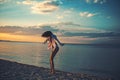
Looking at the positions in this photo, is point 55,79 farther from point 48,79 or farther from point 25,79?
point 25,79

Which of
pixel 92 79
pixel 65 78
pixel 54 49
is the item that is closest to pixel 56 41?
pixel 54 49

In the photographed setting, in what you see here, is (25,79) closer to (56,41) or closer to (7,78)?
(7,78)

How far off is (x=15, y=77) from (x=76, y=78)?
3.71 m

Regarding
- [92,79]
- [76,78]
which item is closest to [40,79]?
[76,78]

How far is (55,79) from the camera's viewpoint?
11523mm

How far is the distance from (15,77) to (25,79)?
2.58 ft

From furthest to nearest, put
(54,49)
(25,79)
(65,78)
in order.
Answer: (54,49), (65,78), (25,79)

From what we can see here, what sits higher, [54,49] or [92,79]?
[54,49]

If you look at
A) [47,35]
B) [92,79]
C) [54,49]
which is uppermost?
[47,35]

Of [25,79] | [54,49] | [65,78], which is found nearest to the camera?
[25,79]

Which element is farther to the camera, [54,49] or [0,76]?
[54,49]

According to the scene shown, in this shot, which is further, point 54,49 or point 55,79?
point 54,49

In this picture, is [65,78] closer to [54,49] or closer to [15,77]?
[54,49]

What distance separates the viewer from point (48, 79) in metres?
11.4
